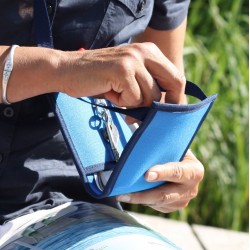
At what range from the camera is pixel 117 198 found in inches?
64.6

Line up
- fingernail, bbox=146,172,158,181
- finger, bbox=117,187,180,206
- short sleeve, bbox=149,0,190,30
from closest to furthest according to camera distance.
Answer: fingernail, bbox=146,172,158,181 → finger, bbox=117,187,180,206 → short sleeve, bbox=149,0,190,30

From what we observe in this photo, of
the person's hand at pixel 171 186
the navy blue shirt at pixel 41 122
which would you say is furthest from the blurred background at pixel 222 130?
the navy blue shirt at pixel 41 122

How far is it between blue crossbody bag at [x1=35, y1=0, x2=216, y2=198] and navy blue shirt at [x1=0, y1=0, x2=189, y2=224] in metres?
0.08

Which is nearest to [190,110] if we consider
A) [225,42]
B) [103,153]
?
[103,153]

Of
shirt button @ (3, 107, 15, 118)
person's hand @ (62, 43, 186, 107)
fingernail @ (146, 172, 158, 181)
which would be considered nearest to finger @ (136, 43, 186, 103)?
person's hand @ (62, 43, 186, 107)

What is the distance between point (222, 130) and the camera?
3705mm

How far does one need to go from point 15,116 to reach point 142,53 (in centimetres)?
34

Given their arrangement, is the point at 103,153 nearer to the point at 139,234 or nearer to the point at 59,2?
the point at 139,234

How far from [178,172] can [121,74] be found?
336 mm

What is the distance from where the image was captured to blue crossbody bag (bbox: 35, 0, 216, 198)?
4.63ft

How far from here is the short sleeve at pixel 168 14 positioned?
1.94 meters

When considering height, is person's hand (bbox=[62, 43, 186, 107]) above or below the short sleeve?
above

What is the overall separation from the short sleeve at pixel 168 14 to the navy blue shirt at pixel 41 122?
0.77ft

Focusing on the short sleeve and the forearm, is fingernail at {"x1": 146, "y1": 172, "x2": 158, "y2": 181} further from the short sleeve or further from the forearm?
the short sleeve
